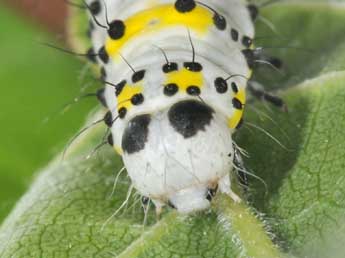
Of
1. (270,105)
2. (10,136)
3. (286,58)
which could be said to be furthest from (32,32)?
(270,105)

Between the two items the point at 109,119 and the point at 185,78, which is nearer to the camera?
the point at 185,78

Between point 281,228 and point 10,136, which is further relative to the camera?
point 10,136

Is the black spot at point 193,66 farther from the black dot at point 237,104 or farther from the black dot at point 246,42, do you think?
the black dot at point 246,42

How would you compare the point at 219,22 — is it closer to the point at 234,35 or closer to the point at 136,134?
the point at 234,35

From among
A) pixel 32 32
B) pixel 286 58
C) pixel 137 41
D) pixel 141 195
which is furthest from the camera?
pixel 32 32

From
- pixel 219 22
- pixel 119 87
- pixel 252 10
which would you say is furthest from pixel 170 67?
pixel 252 10

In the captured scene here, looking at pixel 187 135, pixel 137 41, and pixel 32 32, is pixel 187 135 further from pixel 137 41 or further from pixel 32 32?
pixel 32 32

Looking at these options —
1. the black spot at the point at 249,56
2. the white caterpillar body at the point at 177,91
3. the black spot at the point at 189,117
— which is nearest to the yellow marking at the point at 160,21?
the white caterpillar body at the point at 177,91
